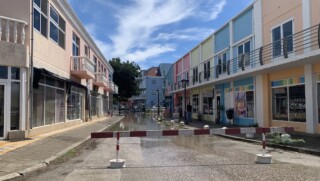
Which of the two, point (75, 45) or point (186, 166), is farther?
point (75, 45)

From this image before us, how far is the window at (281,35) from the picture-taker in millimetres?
19948

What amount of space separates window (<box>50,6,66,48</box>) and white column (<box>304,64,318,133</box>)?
13.5m

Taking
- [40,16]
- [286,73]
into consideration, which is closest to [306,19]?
[286,73]

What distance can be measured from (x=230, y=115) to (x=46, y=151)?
17.9 m

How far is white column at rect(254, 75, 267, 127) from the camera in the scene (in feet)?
77.0

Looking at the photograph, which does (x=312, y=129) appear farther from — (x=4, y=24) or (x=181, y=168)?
(x=4, y=24)

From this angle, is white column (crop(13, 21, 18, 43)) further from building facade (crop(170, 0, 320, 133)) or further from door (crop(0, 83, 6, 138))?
building facade (crop(170, 0, 320, 133))

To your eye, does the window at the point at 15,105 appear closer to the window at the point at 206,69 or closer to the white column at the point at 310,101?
the white column at the point at 310,101

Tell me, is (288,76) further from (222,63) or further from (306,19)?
(222,63)

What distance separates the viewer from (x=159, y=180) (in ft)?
26.1

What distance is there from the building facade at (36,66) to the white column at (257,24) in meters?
11.7

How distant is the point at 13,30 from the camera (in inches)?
614

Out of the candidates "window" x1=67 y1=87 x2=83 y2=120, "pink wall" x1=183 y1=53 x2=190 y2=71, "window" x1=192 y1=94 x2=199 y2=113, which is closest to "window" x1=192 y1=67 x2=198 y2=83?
"window" x1=192 y1=94 x2=199 y2=113

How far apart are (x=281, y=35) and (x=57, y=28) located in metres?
12.8
